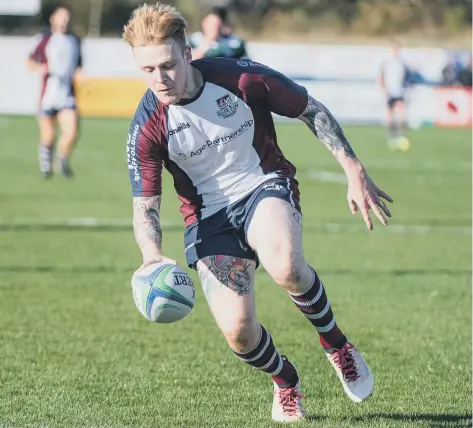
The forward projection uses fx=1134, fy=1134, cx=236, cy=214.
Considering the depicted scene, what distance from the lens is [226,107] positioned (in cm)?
573

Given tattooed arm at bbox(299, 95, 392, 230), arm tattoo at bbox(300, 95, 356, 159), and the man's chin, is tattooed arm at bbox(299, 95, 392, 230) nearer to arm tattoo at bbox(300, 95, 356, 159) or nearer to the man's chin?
arm tattoo at bbox(300, 95, 356, 159)

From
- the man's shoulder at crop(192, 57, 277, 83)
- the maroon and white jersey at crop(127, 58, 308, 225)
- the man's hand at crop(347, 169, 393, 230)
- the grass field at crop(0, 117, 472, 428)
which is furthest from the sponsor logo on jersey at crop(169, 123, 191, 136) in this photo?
the grass field at crop(0, 117, 472, 428)

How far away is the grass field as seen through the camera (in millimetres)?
5973

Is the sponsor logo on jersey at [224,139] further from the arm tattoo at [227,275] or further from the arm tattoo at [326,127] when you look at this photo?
the arm tattoo at [227,275]

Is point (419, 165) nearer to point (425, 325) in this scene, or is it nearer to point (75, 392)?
point (425, 325)

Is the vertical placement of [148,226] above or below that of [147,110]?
below

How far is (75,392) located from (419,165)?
56.6 feet

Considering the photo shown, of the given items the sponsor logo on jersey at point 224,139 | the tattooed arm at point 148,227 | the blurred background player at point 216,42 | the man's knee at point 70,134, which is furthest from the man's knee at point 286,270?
the man's knee at point 70,134

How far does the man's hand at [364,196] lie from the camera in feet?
17.9

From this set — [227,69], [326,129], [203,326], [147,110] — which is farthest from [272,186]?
[203,326]

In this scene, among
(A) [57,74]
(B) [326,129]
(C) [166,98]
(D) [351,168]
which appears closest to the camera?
(C) [166,98]

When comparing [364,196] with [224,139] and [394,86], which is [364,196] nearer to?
[224,139]

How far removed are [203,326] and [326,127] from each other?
2949mm

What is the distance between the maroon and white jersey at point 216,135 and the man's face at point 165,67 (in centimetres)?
19
